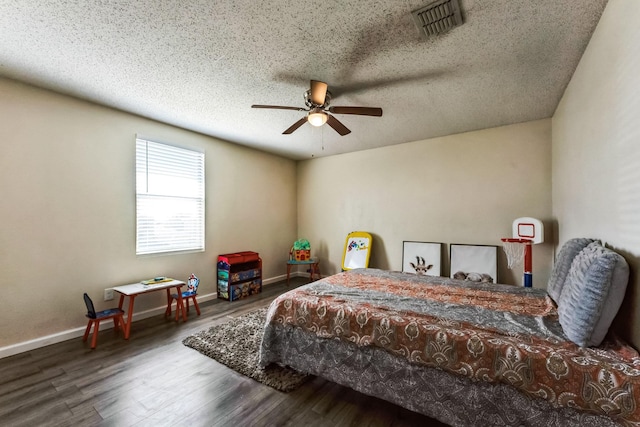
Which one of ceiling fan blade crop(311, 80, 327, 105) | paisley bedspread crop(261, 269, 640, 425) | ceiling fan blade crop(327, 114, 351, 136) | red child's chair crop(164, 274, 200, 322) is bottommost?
red child's chair crop(164, 274, 200, 322)

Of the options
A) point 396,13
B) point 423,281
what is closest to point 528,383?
point 423,281

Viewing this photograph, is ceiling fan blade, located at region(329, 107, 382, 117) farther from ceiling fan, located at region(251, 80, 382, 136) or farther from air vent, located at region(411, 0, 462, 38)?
air vent, located at region(411, 0, 462, 38)

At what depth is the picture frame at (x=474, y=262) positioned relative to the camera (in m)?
3.68

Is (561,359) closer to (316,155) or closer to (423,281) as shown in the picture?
(423,281)

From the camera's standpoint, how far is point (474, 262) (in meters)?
3.81

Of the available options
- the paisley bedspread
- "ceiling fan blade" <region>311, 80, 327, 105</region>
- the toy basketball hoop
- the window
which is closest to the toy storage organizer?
the window

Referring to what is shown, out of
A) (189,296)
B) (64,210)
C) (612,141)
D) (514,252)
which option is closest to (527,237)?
(514,252)

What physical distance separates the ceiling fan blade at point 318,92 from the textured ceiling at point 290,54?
0.47ft

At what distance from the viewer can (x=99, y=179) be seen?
119 inches

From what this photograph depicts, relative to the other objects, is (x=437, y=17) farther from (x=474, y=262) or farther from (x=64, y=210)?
(x=64, y=210)

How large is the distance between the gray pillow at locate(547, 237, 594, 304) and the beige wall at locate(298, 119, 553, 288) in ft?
5.30

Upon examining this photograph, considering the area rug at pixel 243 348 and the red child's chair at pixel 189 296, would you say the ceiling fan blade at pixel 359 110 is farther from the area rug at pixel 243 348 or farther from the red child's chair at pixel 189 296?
the red child's chair at pixel 189 296

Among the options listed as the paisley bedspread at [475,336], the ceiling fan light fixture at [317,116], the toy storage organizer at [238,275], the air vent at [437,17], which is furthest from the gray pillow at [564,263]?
the toy storage organizer at [238,275]

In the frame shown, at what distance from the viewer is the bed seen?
4.12 feet
